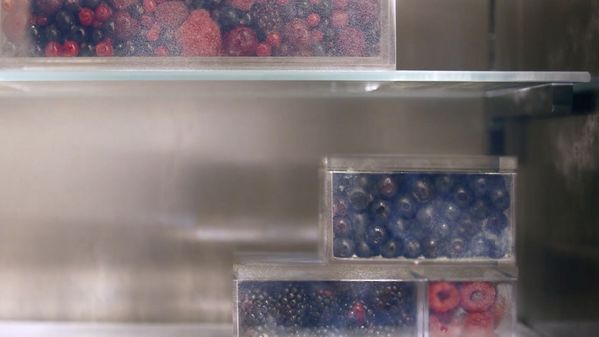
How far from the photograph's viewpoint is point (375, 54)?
1087mm

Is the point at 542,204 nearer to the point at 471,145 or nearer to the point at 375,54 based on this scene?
the point at 471,145

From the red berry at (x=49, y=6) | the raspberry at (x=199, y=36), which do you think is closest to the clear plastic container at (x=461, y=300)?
the raspberry at (x=199, y=36)

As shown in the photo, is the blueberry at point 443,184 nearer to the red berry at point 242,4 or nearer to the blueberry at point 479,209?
the blueberry at point 479,209

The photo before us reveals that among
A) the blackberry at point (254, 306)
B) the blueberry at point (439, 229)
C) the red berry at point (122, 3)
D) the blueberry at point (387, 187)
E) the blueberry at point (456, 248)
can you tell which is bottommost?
the blackberry at point (254, 306)

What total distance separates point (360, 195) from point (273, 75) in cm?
23

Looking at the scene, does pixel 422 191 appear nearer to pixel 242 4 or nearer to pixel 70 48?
pixel 242 4

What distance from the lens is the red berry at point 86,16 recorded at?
107cm

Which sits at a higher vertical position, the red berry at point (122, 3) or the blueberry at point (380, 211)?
the red berry at point (122, 3)

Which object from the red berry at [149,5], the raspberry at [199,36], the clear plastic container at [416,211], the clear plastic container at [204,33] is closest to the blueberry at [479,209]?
the clear plastic container at [416,211]

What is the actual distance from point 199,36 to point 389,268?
0.46 meters

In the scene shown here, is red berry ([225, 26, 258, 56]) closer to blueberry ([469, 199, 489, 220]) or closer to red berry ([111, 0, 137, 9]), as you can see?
red berry ([111, 0, 137, 9])

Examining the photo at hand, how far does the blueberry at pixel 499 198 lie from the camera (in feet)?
3.65

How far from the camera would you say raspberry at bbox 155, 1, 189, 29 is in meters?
1.07

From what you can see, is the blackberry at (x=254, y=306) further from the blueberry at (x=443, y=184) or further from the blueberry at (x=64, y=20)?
the blueberry at (x=64, y=20)
